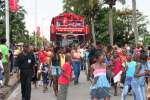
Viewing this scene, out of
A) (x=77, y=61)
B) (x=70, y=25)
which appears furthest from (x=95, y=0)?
(x=77, y=61)

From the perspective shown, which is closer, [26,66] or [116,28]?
[26,66]

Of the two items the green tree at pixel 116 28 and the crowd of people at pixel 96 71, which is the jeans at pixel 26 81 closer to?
the crowd of people at pixel 96 71

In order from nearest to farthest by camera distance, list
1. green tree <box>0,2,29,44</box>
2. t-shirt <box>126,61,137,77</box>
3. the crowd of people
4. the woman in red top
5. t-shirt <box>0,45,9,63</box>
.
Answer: the crowd of people → t-shirt <box>126,61,137,77</box> → the woman in red top → t-shirt <box>0,45,9,63</box> → green tree <box>0,2,29,44</box>

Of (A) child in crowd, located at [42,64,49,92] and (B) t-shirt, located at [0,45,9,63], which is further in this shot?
(A) child in crowd, located at [42,64,49,92]

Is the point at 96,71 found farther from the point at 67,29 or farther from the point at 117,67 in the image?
the point at 67,29

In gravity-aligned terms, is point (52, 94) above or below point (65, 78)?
below

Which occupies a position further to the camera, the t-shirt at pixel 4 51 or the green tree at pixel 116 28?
the green tree at pixel 116 28

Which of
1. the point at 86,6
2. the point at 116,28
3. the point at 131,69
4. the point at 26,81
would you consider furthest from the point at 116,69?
the point at 116,28

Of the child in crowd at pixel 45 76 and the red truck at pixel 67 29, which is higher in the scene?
the red truck at pixel 67 29

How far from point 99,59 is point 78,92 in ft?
27.6

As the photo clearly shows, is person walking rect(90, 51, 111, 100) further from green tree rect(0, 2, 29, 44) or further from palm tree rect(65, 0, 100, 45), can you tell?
green tree rect(0, 2, 29, 44)

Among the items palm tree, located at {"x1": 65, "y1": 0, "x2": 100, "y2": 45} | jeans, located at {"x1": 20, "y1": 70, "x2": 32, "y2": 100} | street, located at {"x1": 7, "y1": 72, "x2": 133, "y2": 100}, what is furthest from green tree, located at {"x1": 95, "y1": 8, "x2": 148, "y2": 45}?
jeans, located at {"x1": 20, "y1": 70, "x2": 32, "y2": 100}

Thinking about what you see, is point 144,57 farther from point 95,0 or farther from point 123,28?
point 123,28

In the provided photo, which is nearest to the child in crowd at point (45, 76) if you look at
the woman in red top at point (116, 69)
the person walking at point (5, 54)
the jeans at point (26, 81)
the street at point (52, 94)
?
the street at point (52, 94)
